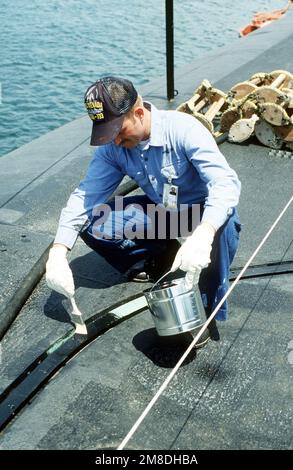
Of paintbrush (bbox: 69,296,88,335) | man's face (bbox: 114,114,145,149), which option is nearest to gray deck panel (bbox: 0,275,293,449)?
paintbrush (bbox: 69,296,88,335)

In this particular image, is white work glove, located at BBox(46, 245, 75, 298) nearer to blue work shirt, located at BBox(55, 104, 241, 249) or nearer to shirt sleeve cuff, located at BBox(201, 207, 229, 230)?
blue work shirt, located at BBox(55, 104, 241, 249)

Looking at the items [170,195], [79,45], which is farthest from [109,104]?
[79,45]

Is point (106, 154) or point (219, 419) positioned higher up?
point (106, 154)

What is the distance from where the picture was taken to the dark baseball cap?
288 cm

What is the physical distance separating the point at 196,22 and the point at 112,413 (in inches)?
868

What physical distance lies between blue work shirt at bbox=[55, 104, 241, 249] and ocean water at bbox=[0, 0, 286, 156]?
28.8ft

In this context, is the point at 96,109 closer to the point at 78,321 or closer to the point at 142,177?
the point at 142,177

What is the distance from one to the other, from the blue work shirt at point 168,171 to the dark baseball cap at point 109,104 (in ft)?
0.87

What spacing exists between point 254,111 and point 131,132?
2.85 metres

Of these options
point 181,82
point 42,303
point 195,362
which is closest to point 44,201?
point 42,303

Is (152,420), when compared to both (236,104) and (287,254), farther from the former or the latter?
(236,104)

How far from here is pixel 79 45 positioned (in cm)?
1909
